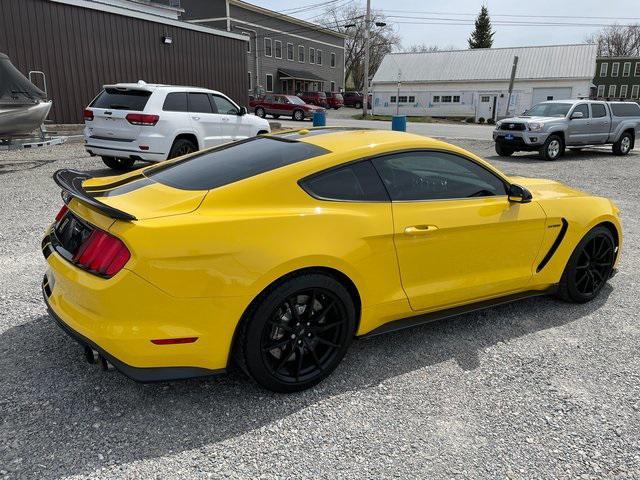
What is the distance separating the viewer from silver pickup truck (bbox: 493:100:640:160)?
14812 millimetres

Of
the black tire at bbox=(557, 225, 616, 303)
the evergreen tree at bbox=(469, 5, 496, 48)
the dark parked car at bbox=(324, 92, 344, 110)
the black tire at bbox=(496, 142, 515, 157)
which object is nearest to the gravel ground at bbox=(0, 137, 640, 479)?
the black tire at bbox=(557, 225, 616, 303)

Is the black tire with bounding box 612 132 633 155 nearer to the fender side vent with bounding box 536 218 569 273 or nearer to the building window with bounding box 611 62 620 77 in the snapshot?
the fender side vent with bounding box 536 218 569 273

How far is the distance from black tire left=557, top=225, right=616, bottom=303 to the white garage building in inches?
1603

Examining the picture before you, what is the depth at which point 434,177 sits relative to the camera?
11.9ft

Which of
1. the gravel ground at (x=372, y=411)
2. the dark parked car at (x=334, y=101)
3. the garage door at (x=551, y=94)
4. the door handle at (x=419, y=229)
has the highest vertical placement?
the garage door at (x=551, y=94)

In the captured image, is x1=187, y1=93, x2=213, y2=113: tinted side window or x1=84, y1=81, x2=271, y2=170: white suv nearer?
x1=84, y1=81, x2=271, y2=170: white suv

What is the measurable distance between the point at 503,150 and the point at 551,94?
34.8 metres

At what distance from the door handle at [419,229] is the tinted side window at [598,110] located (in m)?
15.2

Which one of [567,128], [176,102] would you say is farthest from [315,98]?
[176,102]

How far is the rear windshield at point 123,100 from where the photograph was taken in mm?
9539

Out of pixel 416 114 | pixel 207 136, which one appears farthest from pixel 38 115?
pixel 416 114

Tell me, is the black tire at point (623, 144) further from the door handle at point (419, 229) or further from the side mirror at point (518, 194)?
the door handle at point (419, 229)

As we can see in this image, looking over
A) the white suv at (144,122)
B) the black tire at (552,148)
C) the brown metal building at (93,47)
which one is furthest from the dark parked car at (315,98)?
the white suv at (144,122)

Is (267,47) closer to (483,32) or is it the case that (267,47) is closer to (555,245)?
(483,32)
